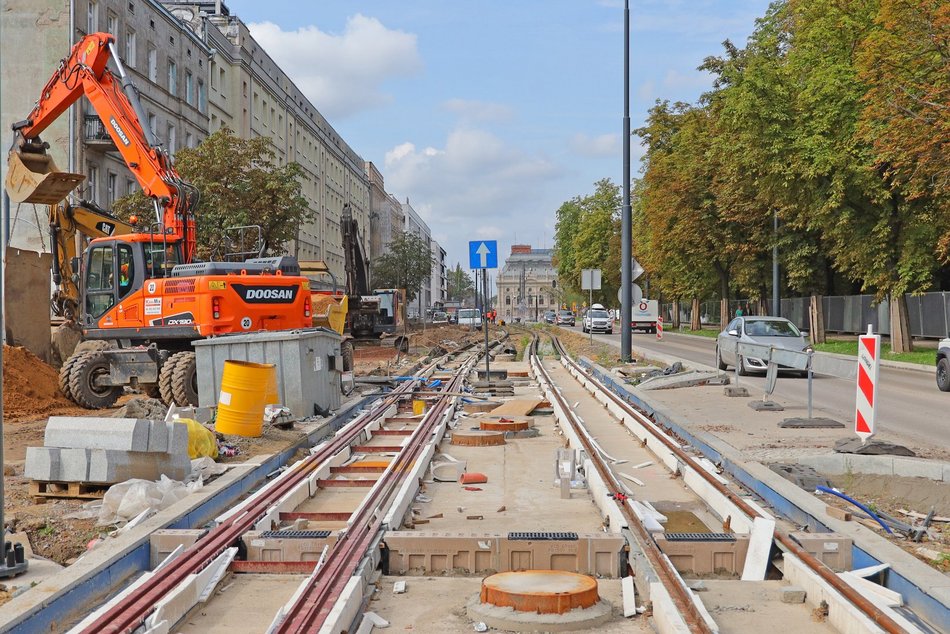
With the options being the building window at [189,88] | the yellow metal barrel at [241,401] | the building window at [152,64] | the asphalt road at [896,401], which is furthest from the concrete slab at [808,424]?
the building window at [189,88]

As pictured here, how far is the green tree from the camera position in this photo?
36547 mm

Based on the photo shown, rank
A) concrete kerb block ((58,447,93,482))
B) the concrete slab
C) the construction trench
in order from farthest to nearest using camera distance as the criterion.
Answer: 1. the concrete slab
2. concrete kerb block ((58,447,93,482))
3. the construction trench

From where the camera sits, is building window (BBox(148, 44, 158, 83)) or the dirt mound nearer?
the dirt mound

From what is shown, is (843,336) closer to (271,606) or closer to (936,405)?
(936,405)

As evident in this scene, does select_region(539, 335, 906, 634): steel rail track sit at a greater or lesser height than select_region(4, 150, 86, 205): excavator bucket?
lesser

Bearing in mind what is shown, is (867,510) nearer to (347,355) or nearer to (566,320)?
(347,355)

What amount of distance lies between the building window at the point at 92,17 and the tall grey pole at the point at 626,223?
2081 cm

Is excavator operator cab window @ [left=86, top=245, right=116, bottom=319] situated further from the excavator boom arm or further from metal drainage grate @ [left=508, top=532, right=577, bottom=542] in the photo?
metal drainage grate @ [left=508, top=532, right=577, bottom=542]

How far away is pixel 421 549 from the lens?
6.30 meters

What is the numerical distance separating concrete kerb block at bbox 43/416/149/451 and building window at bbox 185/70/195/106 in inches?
1652

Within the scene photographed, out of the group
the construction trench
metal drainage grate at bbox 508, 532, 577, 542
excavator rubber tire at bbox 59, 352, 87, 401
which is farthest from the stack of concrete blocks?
excavator rubber tire at bbox 59, 352, 87, 401

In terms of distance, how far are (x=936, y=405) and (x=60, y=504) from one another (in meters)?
14.6

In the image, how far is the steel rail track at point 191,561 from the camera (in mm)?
4941

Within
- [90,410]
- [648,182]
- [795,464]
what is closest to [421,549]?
[795,464]
